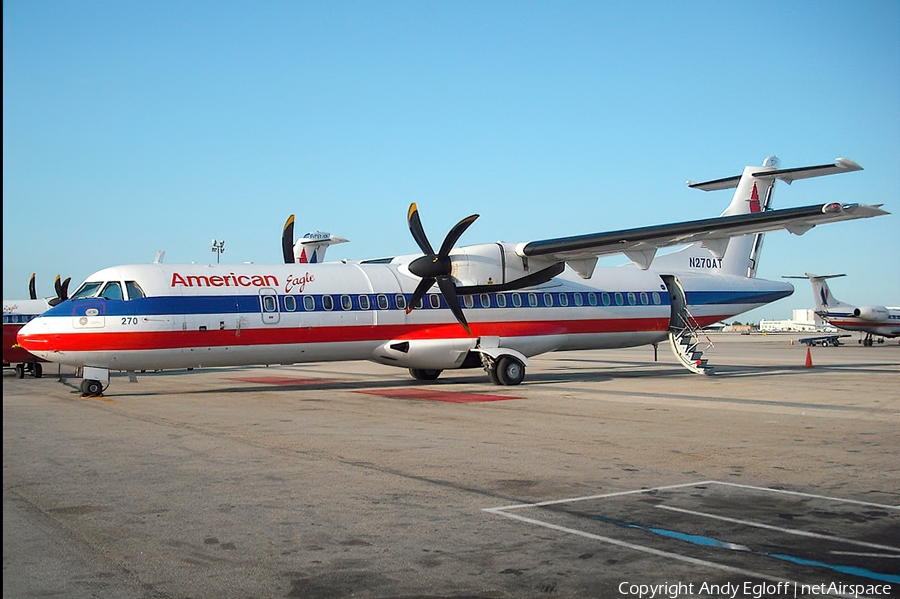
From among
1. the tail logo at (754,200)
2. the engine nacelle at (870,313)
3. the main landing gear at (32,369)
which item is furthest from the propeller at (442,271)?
the engine nacelle at (870,313)

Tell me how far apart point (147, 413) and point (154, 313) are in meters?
3.64

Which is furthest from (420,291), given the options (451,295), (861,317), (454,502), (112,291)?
(861,317)

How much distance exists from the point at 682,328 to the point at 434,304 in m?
8.89

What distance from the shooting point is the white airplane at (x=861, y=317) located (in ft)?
183

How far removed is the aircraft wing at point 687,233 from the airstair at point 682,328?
3.89 meters

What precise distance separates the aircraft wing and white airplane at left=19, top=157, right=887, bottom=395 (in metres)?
0.04

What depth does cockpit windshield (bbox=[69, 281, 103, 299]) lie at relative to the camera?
18.5m

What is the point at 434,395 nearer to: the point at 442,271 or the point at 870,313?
the point at 442,271

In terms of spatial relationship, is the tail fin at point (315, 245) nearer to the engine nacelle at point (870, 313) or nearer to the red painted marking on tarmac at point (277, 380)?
the red painted marking on tarmac at point (277, 380)

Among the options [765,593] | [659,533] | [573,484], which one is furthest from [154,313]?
[765,593]

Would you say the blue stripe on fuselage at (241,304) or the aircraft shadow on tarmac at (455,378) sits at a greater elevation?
the blue stripe on fuselage at (241,304)

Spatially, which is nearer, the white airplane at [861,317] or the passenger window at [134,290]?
the passenger window at [134,290]

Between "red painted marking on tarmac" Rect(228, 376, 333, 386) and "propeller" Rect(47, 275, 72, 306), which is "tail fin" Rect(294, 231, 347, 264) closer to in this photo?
"red painted marking on tarmac" Rect(228, 376, 333, 386)

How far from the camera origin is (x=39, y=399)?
18875mm
